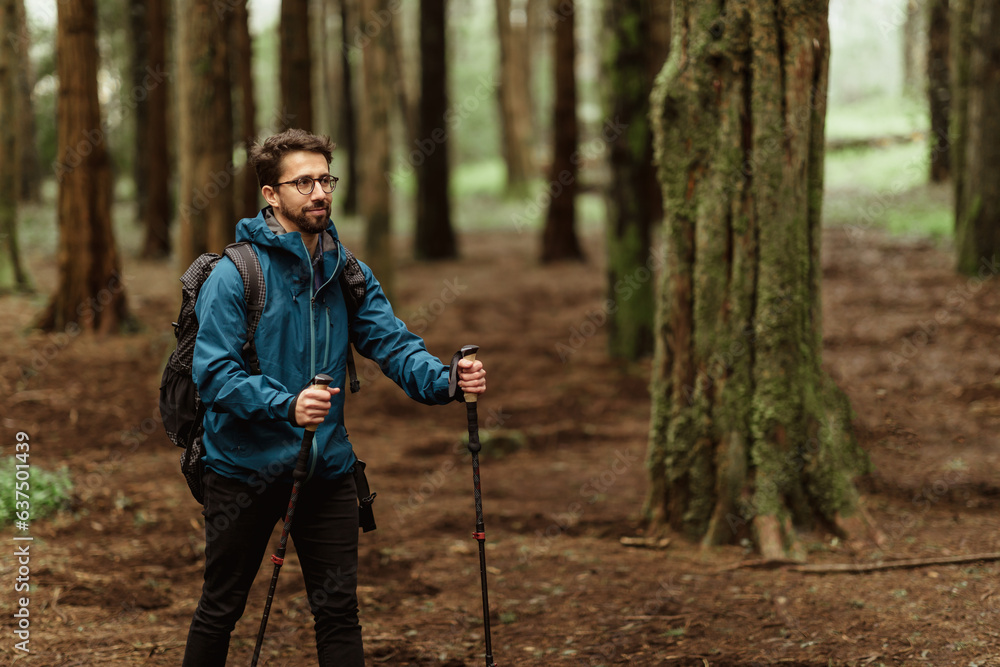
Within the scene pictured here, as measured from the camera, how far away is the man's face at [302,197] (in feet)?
11.2

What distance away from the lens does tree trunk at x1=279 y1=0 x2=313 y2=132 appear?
1496cm

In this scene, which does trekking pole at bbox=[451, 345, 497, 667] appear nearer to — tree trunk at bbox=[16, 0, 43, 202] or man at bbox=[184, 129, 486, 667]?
man at bbox=[184, 129, 486, 667]

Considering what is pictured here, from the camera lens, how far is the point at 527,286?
16.2 m

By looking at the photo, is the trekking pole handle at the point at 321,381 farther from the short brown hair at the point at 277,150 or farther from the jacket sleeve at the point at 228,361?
the short brown hair at the point at 277,150

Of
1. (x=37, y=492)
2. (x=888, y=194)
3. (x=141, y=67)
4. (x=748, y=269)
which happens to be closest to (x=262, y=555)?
(x=748, y=269)

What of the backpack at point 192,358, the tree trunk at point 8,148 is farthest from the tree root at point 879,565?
the tree trunk at point 8,148

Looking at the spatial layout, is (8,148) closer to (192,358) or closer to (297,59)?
(297,59)

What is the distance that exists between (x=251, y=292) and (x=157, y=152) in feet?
51.1

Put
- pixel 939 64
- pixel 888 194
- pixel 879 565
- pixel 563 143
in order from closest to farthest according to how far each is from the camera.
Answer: pixel 879 565 → pixel 563 143 → pixel 939 64 → pixel 888 194

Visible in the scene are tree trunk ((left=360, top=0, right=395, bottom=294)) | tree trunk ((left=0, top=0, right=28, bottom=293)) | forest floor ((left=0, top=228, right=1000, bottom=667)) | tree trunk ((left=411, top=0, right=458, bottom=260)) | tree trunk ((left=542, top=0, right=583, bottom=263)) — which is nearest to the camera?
forest floor ((left=0, top=228, right=1000, bottom=667))

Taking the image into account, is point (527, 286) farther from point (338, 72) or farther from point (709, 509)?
point (338, 72)

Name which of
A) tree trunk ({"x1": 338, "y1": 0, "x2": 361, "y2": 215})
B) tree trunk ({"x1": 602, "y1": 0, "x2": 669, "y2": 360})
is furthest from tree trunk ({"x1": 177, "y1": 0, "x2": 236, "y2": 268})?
tree trunk ({"x1": 338, "y1": 0, "x2": 361, "y2": 215})

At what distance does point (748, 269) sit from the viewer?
5516 mm

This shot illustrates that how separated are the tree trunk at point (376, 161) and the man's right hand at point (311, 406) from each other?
33.3ft
